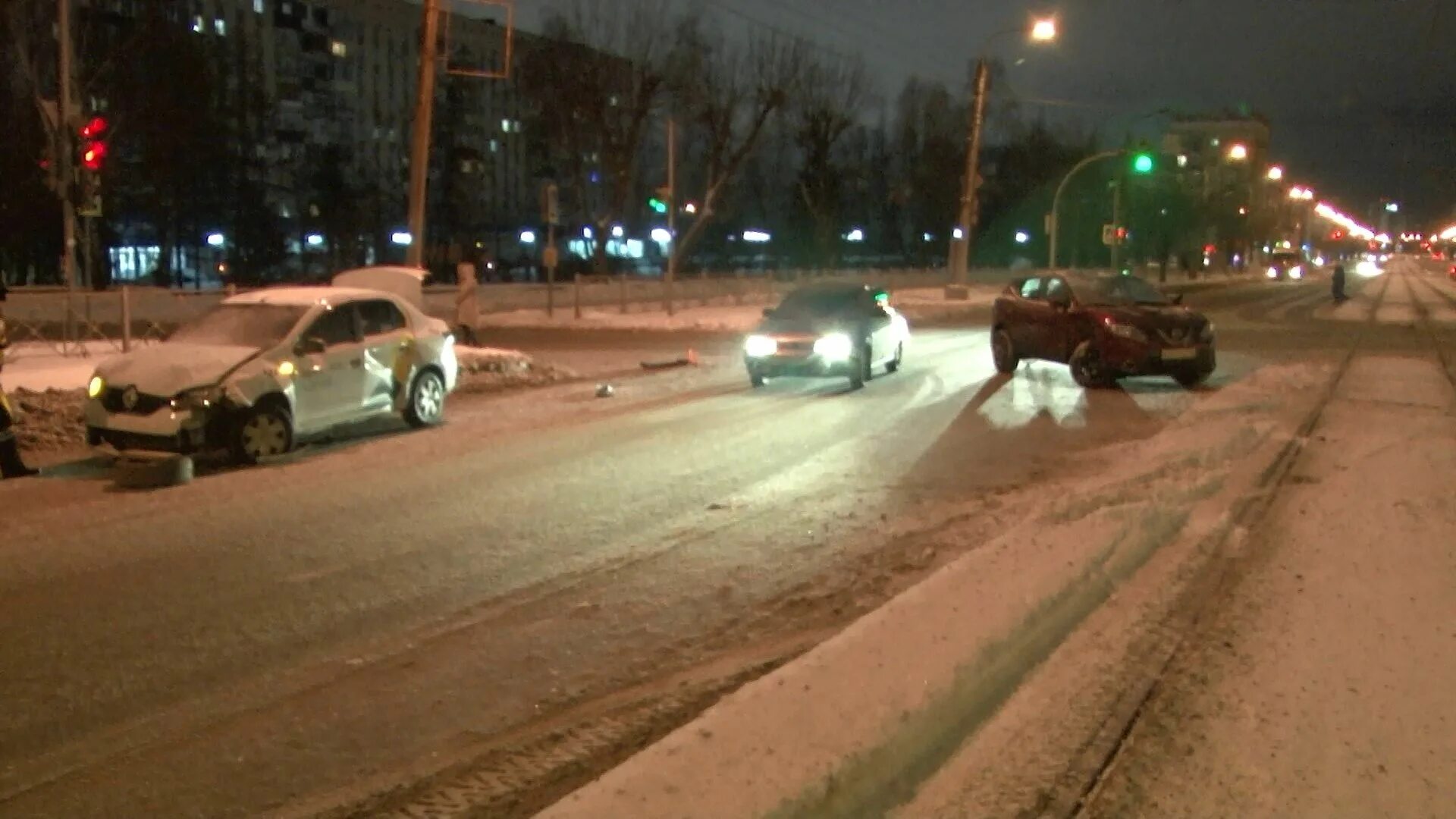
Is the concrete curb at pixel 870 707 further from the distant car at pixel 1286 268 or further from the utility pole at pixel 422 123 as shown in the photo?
the distant car at pixel 1286 268

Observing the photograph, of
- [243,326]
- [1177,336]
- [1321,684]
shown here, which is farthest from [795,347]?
[1321,684]

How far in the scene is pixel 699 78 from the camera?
206ft

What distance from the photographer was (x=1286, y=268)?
11375cm

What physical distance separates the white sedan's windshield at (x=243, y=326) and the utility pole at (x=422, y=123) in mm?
7866

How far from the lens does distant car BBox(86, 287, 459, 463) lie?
12.9 m

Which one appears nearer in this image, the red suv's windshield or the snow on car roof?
the snow on car roof

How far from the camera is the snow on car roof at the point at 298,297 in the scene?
14648mm

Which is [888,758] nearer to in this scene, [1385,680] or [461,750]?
[461,750]

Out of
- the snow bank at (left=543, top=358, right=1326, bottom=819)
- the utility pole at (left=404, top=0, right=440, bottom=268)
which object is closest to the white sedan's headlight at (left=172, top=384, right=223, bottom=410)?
the snow bank at (left=543, top=358, right=1326, bottom=819)

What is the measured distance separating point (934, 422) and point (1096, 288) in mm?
5419

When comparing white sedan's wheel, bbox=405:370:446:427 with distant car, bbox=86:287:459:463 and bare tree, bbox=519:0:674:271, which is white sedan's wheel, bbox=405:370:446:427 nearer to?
distant car, bbox=86:287:459:463

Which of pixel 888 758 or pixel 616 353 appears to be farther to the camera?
pixel 616 353

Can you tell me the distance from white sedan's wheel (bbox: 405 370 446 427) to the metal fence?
769 cm

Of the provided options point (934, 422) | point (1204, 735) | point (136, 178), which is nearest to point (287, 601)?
point (1204, 735)
